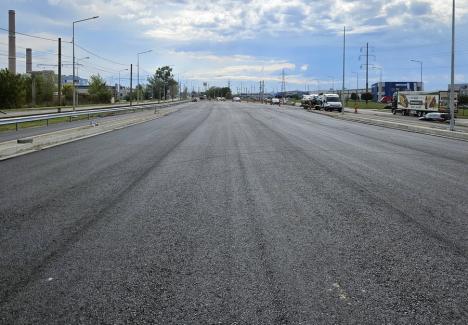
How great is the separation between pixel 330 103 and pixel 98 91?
67977 mm

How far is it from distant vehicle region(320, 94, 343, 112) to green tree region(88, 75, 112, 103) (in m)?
64.0

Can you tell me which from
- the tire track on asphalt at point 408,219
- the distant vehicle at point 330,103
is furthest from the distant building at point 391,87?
the tire track on asphalt at point 408,219

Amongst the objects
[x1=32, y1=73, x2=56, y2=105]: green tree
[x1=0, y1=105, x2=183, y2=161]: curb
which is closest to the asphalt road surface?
[x1=0, y1=105, x2=183, y2=161]: curb

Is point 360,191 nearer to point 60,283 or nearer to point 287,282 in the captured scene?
point 287,282

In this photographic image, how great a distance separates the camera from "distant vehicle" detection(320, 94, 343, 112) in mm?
68688

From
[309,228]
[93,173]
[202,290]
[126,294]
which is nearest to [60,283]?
[126,294]

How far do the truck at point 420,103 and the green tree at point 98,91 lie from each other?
74.2 m

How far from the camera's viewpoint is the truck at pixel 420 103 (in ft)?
173

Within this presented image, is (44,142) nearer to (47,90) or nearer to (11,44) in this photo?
(11,44)

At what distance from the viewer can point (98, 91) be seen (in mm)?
120438

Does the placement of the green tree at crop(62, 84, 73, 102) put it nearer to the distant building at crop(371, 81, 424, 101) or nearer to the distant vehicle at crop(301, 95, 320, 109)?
the distant vehicle at crop(301, 95, 320, 109)

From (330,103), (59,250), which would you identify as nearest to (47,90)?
(330,103)

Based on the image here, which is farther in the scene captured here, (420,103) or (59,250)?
(420,103)

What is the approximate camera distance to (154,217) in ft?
24.4
